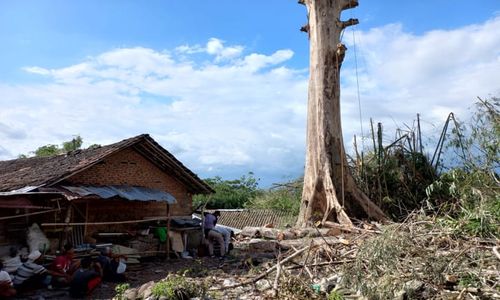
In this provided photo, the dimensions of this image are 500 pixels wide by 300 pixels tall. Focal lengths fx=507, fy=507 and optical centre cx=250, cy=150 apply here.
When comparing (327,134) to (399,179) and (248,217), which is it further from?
(248,217)

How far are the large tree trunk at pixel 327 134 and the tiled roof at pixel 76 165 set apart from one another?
11.7 feet

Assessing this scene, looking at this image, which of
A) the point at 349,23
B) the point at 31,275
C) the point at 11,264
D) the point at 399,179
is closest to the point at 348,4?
the point at 349,23

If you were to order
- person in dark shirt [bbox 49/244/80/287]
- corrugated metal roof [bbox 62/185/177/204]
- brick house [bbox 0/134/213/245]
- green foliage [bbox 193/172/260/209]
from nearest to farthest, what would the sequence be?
person in dark shirt [bbox 49/244/80/287]
brick house [bbox 0/134/213/245]
corrugated metal roof [bbox 62/185/177/204]
green foliage [bbox 193/172/260/209]

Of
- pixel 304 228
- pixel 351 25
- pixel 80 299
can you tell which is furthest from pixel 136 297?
pixel 351 25

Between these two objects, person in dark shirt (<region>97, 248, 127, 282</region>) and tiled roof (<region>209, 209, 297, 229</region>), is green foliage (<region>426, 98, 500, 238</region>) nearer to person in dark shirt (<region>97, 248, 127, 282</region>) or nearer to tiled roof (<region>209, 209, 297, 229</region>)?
person in dark shirt (<region>97, 248, 127, 282</region>)

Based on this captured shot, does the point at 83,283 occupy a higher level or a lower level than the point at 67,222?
lower

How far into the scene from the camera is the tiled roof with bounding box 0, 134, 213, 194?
11.6m

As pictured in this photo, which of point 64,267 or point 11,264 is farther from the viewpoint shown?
point 64,267

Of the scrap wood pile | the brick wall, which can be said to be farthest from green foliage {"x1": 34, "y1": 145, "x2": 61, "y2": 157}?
the scrap wood pile

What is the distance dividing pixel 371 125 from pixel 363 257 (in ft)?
28.1

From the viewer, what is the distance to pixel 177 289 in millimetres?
→ 7121

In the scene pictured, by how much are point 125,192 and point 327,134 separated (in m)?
5.74

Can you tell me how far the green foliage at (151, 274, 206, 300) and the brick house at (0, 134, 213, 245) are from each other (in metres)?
4.03

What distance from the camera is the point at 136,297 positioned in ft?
24.8
